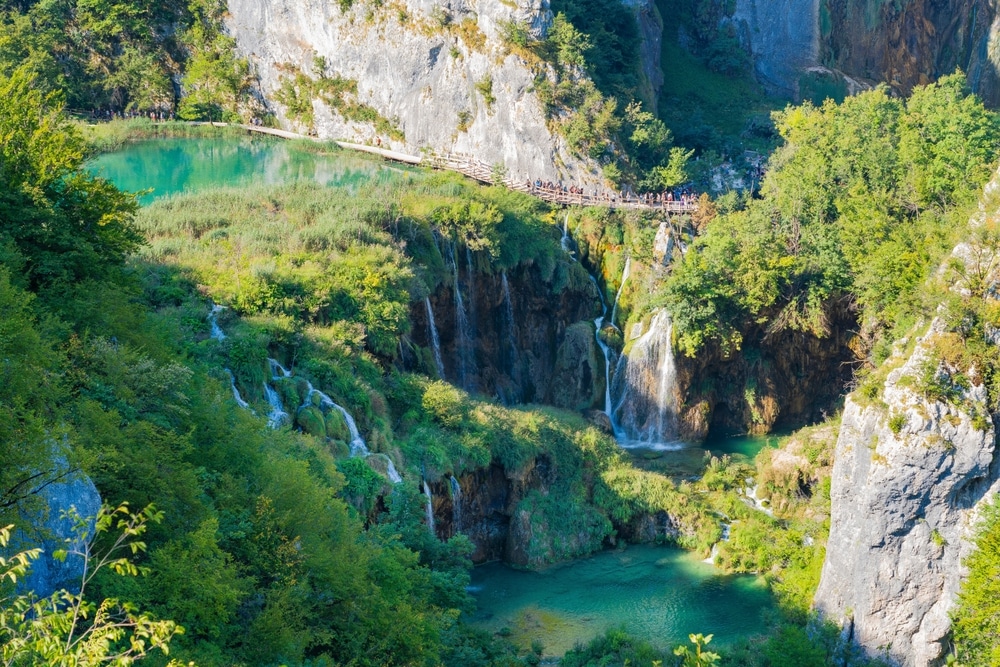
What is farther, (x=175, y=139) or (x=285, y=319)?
(x=175, y=139)

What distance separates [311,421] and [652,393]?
17344 millimetres

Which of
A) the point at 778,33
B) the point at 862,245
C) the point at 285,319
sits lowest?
the point at 285,319

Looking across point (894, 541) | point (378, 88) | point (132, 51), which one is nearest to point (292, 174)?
point (378, 88)

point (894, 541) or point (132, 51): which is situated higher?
point (132, 51)

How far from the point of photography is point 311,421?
1103 inches

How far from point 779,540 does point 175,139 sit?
43612 mm

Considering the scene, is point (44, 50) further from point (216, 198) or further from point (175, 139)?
point (216, 198)

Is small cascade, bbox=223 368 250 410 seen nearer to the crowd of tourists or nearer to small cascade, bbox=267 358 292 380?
small cascade, bbox=267 358 292 380

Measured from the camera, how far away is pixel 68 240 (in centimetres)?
2166

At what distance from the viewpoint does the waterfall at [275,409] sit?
27031 mm

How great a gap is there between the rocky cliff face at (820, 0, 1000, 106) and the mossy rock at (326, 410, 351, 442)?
51661mm

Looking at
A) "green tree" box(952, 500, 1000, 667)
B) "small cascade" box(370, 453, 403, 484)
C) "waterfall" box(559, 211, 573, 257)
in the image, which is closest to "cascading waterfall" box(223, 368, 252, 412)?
"small cascade" box(370, 453, 403, 484)

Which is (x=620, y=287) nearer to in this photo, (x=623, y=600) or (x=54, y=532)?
(x=623, y=600)

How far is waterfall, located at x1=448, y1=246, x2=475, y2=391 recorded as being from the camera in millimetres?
40188
